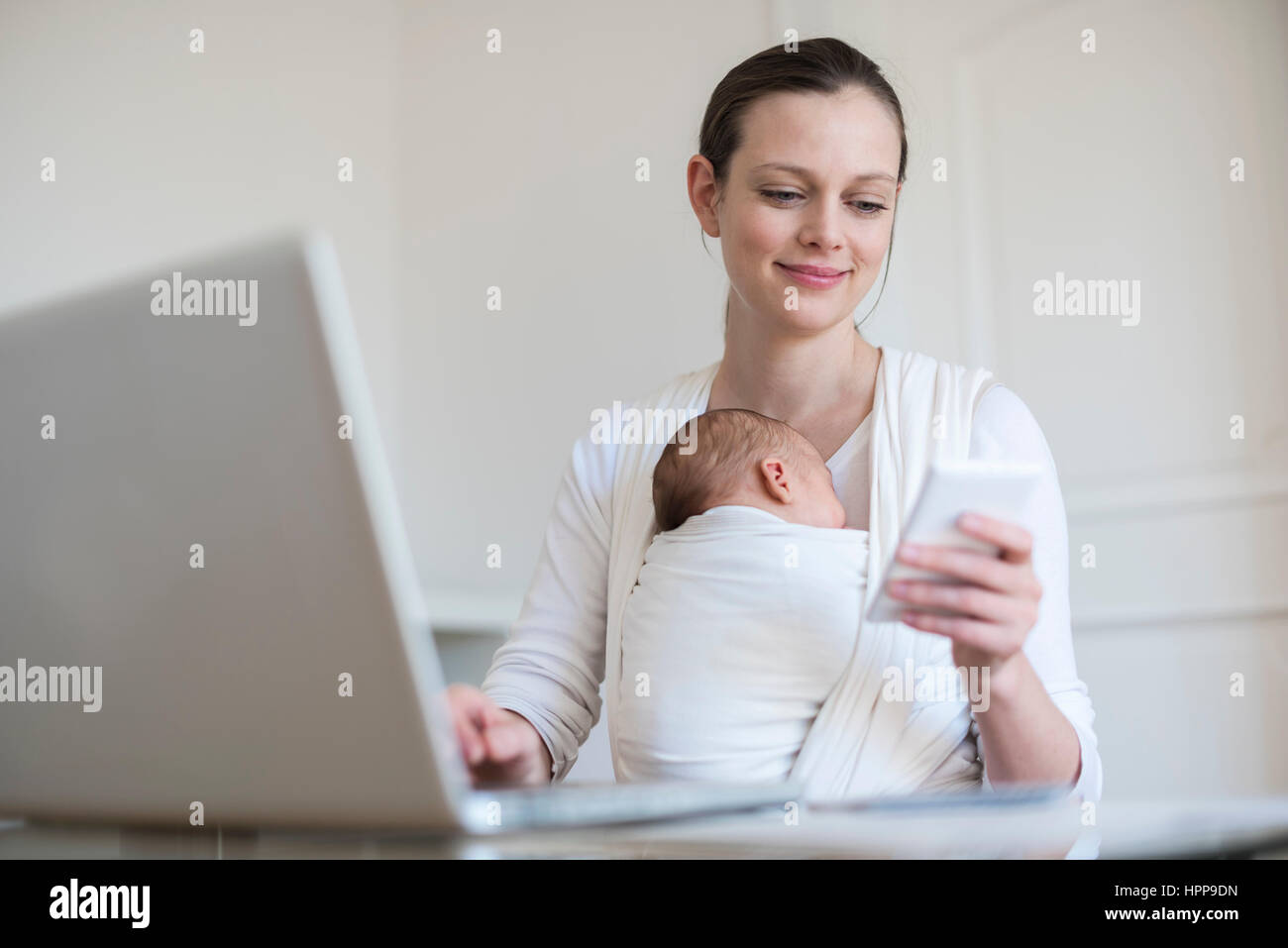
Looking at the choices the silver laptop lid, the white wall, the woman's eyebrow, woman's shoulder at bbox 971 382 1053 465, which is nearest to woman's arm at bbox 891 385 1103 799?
woman's shoulder at bbox 971 382 1053 465

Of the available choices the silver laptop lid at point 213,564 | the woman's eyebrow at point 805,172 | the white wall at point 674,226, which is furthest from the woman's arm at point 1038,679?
the white wall at point 674,226

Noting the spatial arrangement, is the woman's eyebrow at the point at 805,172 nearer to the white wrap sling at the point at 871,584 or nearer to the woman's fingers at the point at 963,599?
the white wrap sling at the point at 871,584

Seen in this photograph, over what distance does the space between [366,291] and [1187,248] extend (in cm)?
173

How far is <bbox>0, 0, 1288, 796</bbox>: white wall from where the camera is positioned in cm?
185

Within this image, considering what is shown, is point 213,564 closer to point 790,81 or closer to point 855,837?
point 855,837

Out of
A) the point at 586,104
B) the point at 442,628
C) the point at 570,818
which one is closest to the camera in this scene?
the point at 570,818

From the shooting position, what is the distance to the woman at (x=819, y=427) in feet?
3.03

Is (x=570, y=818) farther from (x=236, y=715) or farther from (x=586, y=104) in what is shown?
(x=586, y=104)

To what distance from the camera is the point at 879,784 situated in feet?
2.97

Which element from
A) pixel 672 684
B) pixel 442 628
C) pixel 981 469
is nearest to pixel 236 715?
pixel 981 469

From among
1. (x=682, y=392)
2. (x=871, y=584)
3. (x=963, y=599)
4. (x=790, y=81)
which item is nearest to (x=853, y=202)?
(x=790, y=81)

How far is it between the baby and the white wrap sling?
23 millimetres

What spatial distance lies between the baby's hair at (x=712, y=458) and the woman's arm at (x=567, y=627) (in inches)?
4.7

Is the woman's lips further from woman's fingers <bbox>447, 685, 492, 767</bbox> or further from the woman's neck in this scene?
woman's fingers <bbox>447, 685, 492, 767</bbox>
